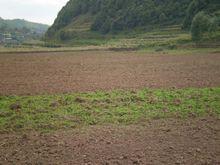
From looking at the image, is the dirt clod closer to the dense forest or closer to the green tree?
the green tree

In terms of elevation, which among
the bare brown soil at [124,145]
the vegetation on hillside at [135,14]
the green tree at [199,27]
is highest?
the vegetation on hillside at [135,14]

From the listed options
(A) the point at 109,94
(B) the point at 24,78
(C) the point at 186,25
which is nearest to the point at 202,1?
(C) the point at 186,25

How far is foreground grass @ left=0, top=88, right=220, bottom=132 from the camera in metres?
16.4

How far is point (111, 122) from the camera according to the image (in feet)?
53.3

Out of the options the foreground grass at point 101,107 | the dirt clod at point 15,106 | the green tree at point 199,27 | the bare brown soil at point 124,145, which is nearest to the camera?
the bare brown soil at point 124,145

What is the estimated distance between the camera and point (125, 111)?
58.4 feet

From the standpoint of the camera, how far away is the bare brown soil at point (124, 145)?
12.1 m

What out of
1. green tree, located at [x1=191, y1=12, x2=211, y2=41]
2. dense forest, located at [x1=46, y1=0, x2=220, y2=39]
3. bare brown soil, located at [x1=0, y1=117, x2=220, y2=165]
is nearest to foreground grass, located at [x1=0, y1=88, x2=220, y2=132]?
bare brown soil, located at [x1=0, y1=117, x2=220, y2=165]

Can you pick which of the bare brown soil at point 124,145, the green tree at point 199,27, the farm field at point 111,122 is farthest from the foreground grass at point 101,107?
the green tree at point 199,27

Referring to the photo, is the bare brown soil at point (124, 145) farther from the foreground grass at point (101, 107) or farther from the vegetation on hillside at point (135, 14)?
the vegetation on hillside at point (135, 14)

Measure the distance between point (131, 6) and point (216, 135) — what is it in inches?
4834

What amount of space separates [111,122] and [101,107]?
2.67 meters

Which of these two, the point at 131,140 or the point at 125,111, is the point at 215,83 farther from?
the point at 131,140

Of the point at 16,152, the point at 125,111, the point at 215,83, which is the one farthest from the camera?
the point at 215,83
